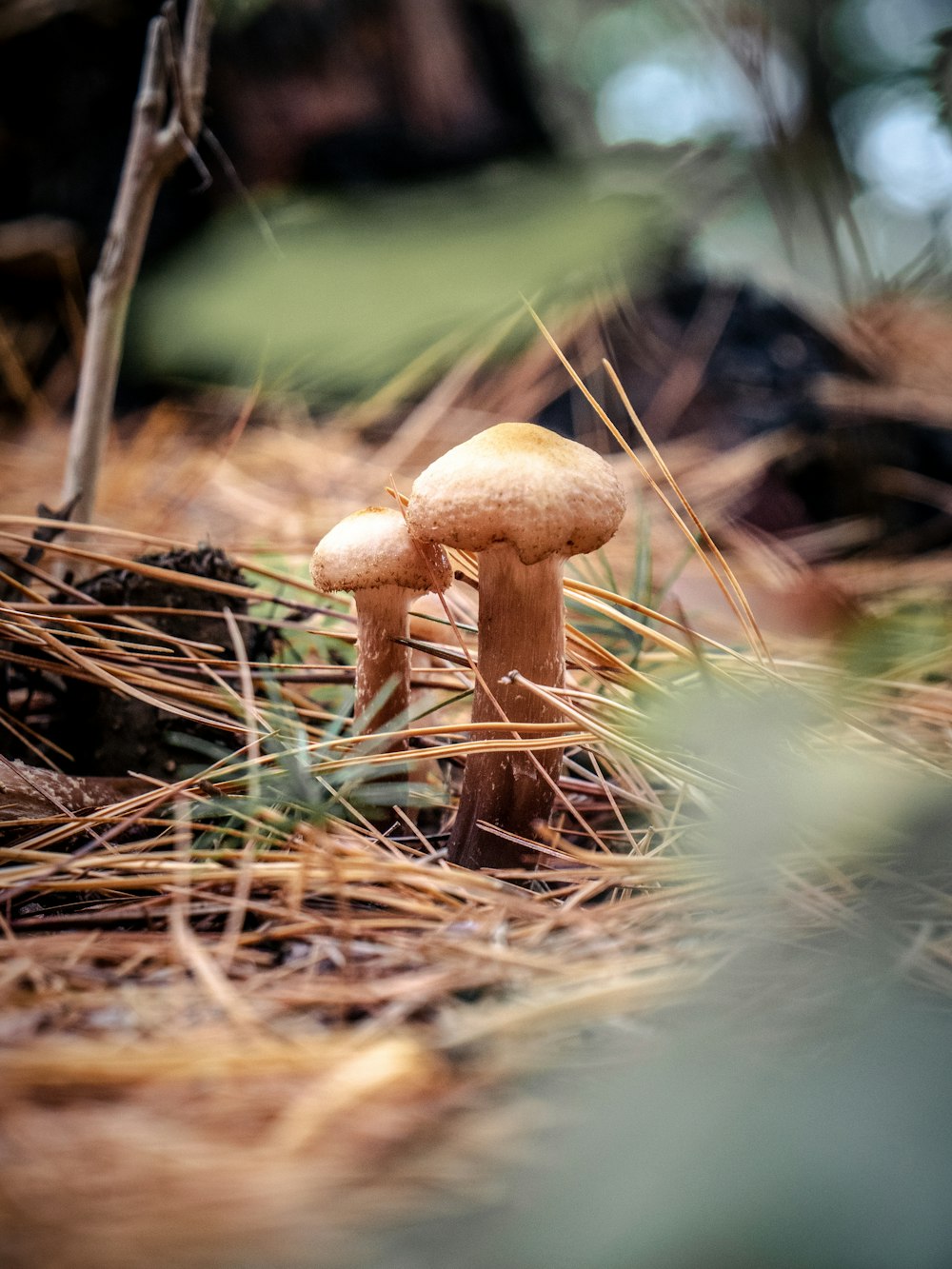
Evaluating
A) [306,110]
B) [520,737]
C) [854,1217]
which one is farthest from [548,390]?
[854,1217]

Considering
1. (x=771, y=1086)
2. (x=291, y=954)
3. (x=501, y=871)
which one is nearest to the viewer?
(x=771, y=1086)

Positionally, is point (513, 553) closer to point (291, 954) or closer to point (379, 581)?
point (379, 581)

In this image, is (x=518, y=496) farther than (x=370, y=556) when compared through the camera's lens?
No

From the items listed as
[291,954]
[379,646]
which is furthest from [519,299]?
[291,954]

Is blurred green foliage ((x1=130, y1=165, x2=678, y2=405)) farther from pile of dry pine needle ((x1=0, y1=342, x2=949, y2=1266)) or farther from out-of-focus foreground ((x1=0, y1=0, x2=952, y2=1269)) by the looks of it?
pile of dry pine needle ((x1=0, y1=342, x2=949, y2=1266))

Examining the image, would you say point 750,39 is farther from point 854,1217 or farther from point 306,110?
point 306,110

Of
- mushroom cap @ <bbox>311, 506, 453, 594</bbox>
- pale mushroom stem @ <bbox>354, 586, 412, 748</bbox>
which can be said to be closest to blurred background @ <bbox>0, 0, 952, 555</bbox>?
mushroom cap @ <bbox>311, 506, 453, 594</bbox>
